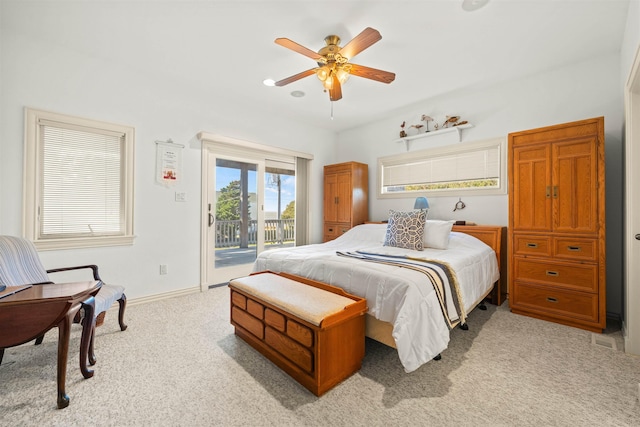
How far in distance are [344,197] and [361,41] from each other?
2812 mm

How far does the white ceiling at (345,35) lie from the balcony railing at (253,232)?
6.28 ft

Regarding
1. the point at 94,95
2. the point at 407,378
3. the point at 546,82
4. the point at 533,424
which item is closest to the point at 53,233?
the point at 94,95

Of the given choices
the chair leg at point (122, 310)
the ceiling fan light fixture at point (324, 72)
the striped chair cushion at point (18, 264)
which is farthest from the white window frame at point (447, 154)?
the striped chair cushion at point (18, 264)

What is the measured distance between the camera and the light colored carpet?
1.44 metres

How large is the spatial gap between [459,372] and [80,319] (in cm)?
255

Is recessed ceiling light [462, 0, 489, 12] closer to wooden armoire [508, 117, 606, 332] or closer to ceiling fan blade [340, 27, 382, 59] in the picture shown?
ceiling fan blade [340, 27, 382, 59]

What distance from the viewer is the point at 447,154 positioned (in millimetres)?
3971

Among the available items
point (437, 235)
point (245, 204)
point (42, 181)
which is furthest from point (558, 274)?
point (42, 181)

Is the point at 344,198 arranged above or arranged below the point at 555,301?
above

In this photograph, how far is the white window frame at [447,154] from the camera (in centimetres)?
349

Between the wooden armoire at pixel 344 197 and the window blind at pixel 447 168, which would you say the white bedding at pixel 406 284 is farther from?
the wooden armoire at pixel 344 197

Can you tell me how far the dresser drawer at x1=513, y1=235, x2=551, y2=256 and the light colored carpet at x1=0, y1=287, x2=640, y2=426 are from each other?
784 mm

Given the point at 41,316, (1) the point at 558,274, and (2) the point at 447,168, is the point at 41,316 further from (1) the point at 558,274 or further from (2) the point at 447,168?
(2) the point at 447,168

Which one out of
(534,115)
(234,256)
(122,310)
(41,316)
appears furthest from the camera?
(234,256)
